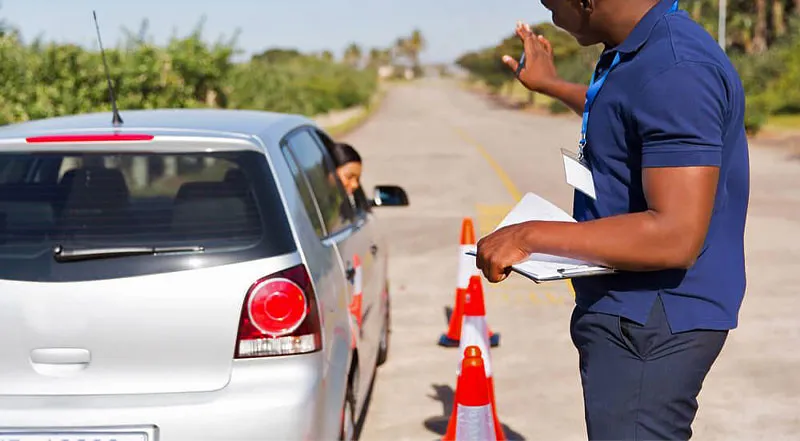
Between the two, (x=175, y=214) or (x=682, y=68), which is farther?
(x=175, y=214)

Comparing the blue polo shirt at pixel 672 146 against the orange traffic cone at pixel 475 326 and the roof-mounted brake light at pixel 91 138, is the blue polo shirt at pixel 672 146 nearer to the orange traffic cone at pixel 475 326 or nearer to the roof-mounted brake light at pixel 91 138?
the roof-mounted brake light at pixel 91 138

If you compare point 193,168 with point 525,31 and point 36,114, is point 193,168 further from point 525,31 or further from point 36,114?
point 36,114

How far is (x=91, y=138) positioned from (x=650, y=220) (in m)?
2.30

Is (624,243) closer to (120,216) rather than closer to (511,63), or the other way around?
(511,63)

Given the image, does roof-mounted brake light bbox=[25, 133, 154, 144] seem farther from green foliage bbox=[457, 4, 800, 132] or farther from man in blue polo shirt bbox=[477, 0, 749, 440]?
green foliage bbox=[457, 4, 800, 132]

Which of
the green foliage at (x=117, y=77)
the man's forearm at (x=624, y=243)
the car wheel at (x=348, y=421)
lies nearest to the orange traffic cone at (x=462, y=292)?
the car wheel at (x=348, y=421)

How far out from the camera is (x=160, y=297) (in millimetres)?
3346

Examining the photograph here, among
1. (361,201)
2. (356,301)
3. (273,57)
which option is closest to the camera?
(356,301)

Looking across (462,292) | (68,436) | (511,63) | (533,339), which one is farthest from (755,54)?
(68,436)

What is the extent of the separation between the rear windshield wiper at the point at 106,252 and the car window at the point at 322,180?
0.75 meters

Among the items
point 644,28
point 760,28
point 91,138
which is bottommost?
point 760,28

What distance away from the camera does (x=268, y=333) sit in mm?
3447

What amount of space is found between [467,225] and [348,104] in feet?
154

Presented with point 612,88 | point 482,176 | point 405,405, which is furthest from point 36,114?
point 612,88
